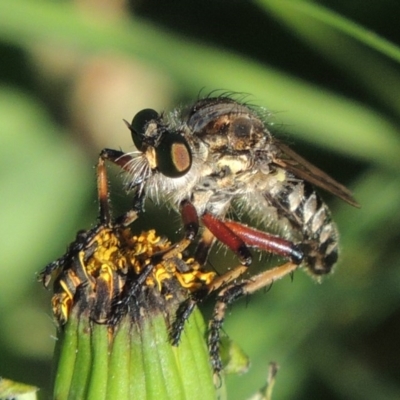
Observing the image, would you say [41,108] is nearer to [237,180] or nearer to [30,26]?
[30,26]

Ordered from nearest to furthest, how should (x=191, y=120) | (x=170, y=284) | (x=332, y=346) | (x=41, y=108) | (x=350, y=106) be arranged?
(x=170, y=284) < (x=191, y=120) < (x=332, y=346) < (x=350, y=106) < (x=41, y=108)

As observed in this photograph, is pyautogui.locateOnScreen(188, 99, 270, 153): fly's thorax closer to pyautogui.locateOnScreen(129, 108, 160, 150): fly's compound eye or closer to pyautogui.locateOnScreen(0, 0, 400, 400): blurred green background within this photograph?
pyautogui.locateOnScreen(129, 108, 160, 150): fly's compound eye

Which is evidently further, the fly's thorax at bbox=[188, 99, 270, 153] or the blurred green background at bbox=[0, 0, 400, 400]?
the blurred green background at bbox=[0, 0, 400, 400]

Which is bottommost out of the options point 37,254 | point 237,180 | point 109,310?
point 37,254

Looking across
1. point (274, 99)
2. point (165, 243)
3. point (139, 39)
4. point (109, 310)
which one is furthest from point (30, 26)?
point (109, 310)

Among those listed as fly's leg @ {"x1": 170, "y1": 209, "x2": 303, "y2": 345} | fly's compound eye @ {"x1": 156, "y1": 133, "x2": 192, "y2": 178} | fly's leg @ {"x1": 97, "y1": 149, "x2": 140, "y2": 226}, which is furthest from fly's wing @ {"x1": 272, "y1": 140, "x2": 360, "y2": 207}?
fly's leg @ {"x1": 97, "y1": 149, "x2": 140, "y2": 226}

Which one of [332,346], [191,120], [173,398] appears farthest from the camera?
[332,346]

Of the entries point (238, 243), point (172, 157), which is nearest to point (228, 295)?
point (238, 243)
